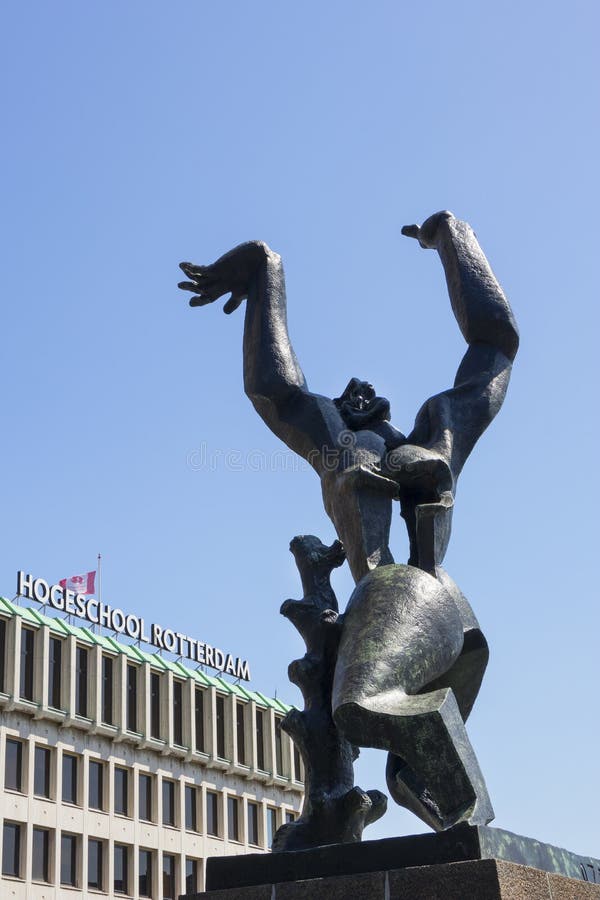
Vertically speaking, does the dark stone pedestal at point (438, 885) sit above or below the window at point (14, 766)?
below

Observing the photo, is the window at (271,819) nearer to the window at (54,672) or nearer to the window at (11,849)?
the window at (54,672)

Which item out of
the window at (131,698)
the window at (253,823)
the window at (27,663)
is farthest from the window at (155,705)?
the window at (253,823)

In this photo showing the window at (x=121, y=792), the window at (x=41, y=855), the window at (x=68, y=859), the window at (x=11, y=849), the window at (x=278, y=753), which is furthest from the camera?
the window at (x=278, y=753)

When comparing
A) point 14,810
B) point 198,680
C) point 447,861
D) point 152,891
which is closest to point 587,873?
point 447,861

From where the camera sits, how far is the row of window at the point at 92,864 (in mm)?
45312

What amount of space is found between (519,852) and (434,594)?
3.85ft

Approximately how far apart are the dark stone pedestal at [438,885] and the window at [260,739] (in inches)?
2248

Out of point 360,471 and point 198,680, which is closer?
point 360,471

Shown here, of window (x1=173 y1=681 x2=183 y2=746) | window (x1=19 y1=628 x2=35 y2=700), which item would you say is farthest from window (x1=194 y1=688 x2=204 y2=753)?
window (x1=19 y1=628 x2=35 y2=700)

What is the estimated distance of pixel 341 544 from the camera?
5895mm

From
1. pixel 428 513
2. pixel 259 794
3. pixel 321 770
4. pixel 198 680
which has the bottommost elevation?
pixel 321 770

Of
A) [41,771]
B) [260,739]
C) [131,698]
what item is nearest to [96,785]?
[41,771]

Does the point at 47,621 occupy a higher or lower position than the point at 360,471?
higher

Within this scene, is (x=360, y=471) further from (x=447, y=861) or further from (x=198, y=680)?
(x=198, y=680)
